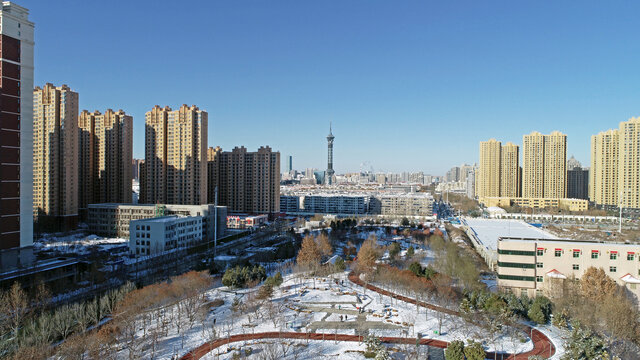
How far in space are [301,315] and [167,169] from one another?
18772mm

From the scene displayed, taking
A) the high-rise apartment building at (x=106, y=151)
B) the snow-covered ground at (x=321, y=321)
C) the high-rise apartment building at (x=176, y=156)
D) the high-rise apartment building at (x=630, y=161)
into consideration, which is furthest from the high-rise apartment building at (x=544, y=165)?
the high-rise apartment building at (x=106, y=151)

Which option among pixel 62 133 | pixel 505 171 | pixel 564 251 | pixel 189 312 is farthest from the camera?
pixel 505 171

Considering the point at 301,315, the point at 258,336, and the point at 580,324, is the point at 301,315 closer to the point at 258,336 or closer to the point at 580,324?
the point at 258,336

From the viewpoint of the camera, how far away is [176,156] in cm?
2581

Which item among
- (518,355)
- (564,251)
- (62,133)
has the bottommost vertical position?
(518,355)

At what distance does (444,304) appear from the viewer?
10875 millimetres

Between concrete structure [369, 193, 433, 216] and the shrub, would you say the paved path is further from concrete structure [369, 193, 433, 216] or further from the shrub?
concrete structure [369, 193, 433, 216]

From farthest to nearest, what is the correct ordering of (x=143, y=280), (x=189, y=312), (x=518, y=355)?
(x=143, y=280), (x=189, y=312), (x=518, y=355)

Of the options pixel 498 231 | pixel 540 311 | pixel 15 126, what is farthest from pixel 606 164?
pixel 15 126

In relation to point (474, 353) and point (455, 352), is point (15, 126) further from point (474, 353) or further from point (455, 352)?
point (474, 353)

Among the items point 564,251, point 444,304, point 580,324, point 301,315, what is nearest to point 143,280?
point 301,315

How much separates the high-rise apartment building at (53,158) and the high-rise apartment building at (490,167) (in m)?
39.1

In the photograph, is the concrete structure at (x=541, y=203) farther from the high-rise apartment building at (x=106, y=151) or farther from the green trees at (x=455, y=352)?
the green trees at (x=455, y=352)

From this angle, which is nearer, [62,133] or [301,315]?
[301,315]
